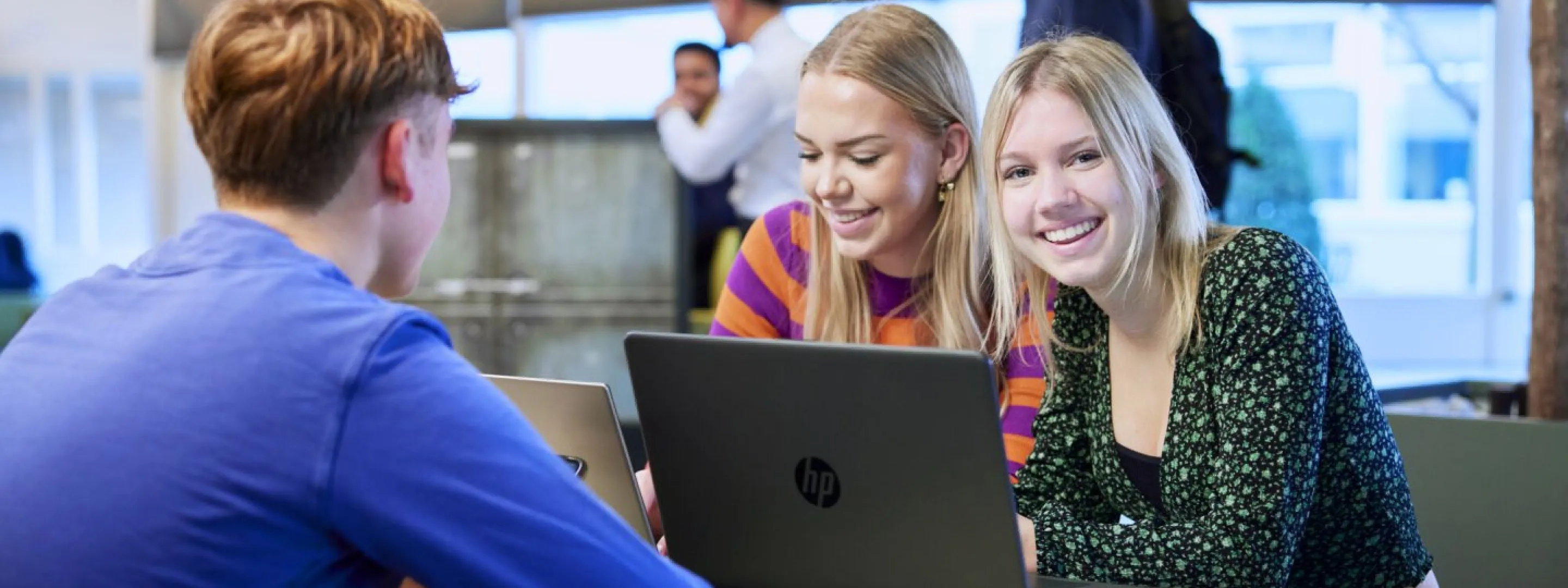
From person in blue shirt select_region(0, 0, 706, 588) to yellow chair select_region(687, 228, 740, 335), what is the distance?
3.66 m

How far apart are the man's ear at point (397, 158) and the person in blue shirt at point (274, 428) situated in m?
0.03

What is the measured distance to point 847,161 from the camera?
1.80m

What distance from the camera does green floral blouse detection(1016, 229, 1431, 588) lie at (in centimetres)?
133

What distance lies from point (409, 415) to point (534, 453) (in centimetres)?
8

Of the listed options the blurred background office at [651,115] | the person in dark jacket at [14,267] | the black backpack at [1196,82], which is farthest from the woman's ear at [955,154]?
the person in dark jacket at [14,267]

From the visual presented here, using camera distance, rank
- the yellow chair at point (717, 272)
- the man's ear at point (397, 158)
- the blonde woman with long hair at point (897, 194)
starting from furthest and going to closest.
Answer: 1. the yellow chair at point (717, 272)
2. the blonde woman with long hair at point (897, 194)
3. the man's ear at point (397, 158)

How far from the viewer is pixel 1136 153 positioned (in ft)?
4.77

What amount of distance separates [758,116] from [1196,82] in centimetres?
115

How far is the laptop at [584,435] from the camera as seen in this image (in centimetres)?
136

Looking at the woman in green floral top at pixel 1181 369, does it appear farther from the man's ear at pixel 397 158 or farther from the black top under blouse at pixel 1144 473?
the man's ear at pixel 397 158

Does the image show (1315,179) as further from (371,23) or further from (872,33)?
(371,23)

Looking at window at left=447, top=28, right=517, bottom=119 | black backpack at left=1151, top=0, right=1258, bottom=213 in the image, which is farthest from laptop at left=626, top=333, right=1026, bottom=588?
window at left=447, top=28, right=517, bottom=119

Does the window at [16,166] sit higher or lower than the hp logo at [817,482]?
higher

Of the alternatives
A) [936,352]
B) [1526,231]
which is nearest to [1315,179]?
[1526,231]
